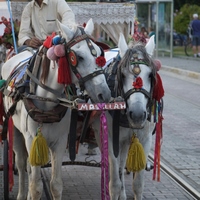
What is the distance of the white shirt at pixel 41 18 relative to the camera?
26.1ft

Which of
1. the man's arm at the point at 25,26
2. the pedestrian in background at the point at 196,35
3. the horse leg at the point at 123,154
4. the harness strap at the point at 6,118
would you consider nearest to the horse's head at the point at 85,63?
the horse leg at the point at 123,154

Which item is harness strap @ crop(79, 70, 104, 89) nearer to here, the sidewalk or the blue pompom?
the blue pompom

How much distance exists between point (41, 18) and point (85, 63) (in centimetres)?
240

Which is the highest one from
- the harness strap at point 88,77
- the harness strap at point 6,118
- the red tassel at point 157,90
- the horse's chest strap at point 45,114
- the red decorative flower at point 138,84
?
the harness strap at point 88,77

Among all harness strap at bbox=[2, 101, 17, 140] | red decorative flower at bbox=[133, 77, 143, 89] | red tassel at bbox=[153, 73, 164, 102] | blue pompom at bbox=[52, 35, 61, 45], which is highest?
blue pompom at bbox=[52, 35, 61, 45]

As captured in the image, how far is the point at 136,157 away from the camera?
6.30 meters

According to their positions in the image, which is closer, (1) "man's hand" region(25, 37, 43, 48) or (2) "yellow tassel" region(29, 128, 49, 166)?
(2) "yellow tassel" region(29, 128, 49, 166)

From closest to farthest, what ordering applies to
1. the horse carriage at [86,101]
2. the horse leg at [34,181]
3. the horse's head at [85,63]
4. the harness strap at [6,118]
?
the horse's head at [85,63] < the horse carriage at [86,101] < the horse leg at [34,181] < the harness strap at [6,118]

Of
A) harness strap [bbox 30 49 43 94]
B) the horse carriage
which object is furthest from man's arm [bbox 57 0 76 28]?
harness strap [bbox 30 49 43 94]

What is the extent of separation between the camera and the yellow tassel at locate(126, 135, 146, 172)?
20.7 ft

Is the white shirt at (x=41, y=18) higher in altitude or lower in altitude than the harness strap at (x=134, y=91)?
higher

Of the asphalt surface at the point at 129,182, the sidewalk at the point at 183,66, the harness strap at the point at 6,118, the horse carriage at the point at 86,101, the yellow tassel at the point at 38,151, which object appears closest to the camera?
the horse carriage at the point at 86,101

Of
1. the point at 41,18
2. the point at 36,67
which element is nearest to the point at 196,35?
the point at 41,18

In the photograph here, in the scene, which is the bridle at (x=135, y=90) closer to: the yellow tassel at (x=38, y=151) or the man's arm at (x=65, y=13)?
the yellow tassel at (x=38, y=151)
